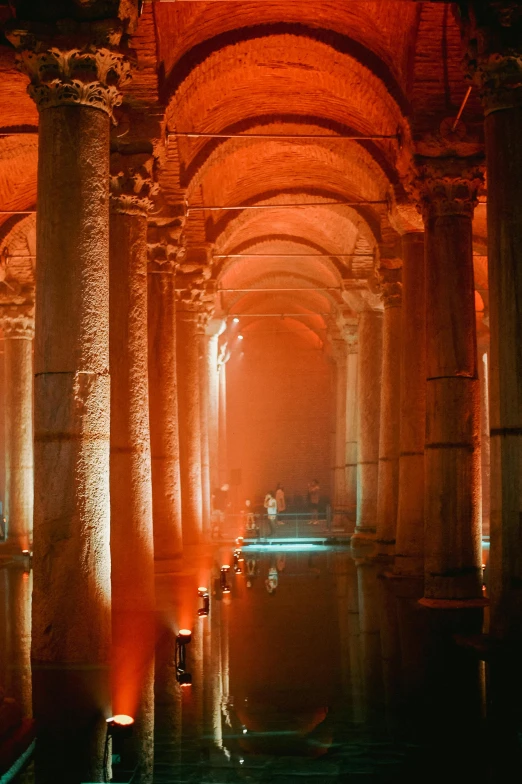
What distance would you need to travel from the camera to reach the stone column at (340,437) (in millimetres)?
26047

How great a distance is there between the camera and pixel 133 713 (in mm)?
5852

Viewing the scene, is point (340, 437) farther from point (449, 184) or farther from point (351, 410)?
point (449, 184)

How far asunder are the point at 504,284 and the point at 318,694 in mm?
3928

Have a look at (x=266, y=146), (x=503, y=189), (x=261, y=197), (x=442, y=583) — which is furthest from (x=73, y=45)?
(x=261, y=197)

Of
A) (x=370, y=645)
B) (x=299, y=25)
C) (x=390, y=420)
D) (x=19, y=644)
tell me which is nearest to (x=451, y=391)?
(x=370, y=645)

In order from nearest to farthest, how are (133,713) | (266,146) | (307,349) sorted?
(133,713) → (266,146) → (307,349)

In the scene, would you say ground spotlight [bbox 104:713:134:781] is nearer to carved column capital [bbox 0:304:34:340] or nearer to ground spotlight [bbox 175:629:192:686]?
ground spotlight [bbox 175:629:192:686]

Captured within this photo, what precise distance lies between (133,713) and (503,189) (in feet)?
17.8

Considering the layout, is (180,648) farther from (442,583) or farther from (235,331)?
(235,331)

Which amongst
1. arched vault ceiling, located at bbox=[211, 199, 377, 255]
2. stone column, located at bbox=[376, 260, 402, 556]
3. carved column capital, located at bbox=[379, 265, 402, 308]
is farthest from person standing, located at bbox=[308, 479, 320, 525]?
carved column capital, located at bbox=[379, 265, 402, 308]

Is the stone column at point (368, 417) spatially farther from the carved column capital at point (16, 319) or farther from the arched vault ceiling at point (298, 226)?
the carved column capital at point (16, 319)

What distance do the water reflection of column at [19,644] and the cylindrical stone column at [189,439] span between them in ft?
10.3

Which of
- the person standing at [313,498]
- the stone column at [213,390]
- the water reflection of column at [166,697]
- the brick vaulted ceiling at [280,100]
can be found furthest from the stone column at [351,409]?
the water reflection of column at [166,697]

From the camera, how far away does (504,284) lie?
8.03m
